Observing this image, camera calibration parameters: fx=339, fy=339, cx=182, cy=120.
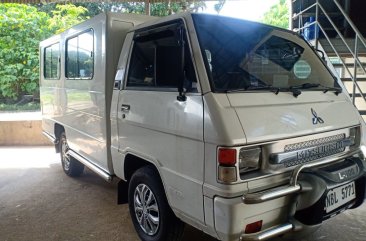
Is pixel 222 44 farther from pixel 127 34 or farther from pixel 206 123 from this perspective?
pixel 127 34

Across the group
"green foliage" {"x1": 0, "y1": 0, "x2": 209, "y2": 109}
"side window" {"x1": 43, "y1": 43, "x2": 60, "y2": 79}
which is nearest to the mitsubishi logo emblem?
"side window" {"x1": 43, "y1": 43, "x2": 60, "y2": 79}

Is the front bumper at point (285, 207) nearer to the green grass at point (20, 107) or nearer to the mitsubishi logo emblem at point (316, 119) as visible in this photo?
the mitsubishi logo emblem at point (316, 119)

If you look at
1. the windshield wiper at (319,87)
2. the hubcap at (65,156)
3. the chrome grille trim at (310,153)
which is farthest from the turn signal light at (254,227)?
the hubcap at (65,156)

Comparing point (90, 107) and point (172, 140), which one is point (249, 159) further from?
point (90, 107)

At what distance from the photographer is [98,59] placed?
12.1 feet

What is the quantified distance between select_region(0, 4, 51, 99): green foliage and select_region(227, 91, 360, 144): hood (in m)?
11.4

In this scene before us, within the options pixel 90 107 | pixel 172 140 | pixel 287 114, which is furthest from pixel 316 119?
pixel 90 107

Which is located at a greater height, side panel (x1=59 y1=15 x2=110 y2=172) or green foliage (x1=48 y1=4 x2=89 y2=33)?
green foliage (x1=48 y1=4 x2=89 y2=33)

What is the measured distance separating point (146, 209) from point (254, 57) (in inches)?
66.2

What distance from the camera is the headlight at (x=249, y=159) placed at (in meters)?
2.26

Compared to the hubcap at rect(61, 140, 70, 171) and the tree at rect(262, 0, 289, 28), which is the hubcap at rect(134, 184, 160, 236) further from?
the tree at rect(262, 0, 289, 28)

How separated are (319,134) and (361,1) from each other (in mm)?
6149

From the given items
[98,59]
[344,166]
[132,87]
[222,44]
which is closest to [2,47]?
[98,59]

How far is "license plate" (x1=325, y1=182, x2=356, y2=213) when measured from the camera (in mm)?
2477
